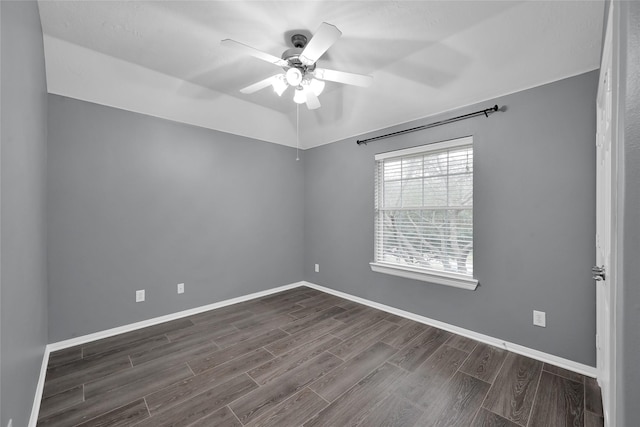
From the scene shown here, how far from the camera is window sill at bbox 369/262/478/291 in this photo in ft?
8.99

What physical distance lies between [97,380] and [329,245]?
3.00m

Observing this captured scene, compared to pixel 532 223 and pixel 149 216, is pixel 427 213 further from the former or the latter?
pixel 149 216

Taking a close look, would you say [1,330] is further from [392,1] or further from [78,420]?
[392,1]

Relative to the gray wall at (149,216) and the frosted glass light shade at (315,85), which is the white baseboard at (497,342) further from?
the frosted glass light shade at (315,85)

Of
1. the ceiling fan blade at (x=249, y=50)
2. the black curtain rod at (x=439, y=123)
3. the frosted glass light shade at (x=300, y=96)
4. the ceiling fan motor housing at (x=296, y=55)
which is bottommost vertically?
the black curtain rod at (x=439, y=123)

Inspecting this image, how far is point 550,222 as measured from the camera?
2287 millimetres

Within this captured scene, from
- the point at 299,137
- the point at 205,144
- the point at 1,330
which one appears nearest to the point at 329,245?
the point at 299,137

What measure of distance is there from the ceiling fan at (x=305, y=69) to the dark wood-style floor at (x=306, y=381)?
7.80 ft

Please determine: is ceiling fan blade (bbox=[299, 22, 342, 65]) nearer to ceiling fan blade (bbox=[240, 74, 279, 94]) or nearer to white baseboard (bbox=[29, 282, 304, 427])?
ceiling fan blade (bbox=[240, 74, 279, 94])

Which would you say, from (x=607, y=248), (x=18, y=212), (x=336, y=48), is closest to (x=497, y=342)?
(x=607, y=248)

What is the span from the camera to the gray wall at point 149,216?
258 centimetres

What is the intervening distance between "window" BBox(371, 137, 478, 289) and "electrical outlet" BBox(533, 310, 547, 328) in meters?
0.51

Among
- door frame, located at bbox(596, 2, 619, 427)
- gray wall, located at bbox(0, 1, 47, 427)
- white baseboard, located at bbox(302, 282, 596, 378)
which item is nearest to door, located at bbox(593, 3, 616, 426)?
door frame, located at bbox(596, 2, 619, 427)

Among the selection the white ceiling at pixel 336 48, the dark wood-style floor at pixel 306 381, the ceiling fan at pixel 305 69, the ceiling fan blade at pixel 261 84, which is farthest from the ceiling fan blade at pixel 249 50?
the dark wood-style floor at pixel 306 381
